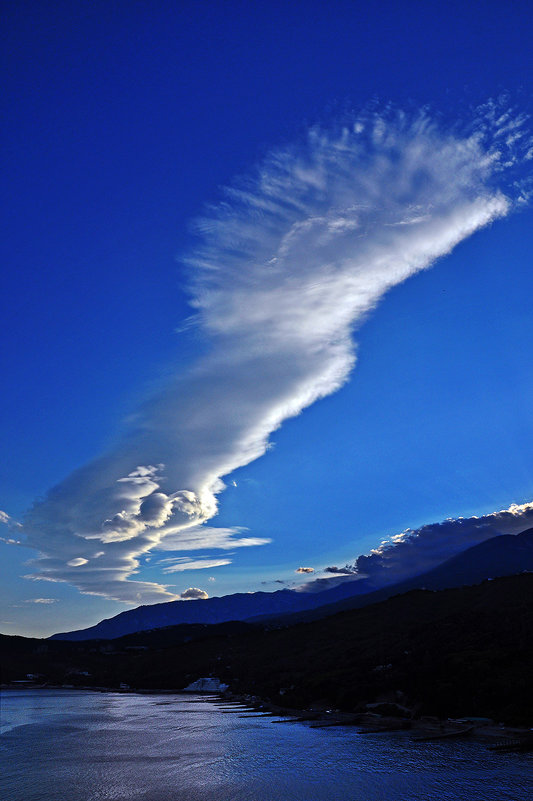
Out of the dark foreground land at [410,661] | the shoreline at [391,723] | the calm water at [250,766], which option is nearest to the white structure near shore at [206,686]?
the dark foreground land at [410,661]

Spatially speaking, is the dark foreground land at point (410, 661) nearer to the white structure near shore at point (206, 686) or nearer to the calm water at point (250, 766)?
the white structure near shore at point (206, 686)

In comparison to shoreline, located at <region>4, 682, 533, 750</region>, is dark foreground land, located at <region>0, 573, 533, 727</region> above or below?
above

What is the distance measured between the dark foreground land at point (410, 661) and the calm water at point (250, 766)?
39.8 ft

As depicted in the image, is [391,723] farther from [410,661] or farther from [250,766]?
[250,766]

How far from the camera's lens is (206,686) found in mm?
154375

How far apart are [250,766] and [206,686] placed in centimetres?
11673

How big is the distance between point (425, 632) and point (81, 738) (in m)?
66.4

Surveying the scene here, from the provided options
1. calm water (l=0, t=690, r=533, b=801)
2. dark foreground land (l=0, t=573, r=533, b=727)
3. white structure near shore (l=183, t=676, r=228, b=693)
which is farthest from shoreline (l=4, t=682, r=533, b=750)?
white structure near shore (l=183, t=676, r=228, b=693)

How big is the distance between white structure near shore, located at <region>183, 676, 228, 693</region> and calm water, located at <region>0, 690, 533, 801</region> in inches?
2978

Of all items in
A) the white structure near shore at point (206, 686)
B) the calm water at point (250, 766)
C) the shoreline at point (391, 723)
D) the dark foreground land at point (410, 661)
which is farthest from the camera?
the white structure near shore at point (206, 686)

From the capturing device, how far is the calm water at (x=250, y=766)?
3878 cm

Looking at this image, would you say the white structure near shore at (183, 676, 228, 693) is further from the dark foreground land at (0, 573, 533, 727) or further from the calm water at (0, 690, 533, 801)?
the calm water at (0, 690, 533, 801)

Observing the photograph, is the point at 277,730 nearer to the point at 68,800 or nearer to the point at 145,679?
the point at 68,800

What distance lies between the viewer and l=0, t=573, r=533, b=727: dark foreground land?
67375 mm
